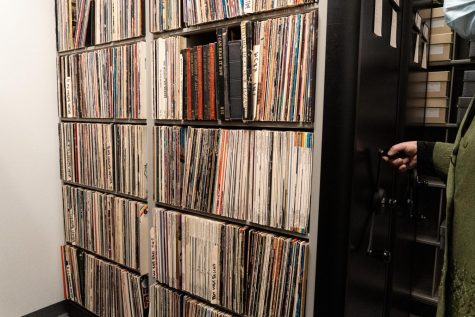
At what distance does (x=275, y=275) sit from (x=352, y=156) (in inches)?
19.1

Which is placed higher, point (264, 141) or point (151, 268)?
point (264, 141)

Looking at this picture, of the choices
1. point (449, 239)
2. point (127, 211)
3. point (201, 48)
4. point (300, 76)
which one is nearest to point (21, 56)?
point (127, 211)

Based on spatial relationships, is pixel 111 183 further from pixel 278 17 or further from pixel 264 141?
pixel 278 17

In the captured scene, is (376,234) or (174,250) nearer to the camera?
(376,234)

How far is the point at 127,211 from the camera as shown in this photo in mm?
1639

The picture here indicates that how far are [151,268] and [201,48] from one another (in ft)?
3.30

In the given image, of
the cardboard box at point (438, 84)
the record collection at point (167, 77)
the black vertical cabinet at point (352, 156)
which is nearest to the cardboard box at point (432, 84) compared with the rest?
the cardboard box at point (438, 84)

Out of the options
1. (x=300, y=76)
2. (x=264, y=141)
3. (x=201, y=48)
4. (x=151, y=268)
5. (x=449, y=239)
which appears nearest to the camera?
(x=449, y=239)

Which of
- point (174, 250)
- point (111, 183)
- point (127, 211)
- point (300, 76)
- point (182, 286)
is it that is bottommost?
point (182, 286)

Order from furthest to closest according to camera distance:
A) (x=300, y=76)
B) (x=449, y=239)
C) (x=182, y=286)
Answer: (x=182, y=286) < (x=300, y=76) < (x=449, y=239)

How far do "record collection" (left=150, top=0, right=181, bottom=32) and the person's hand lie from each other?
93 cm

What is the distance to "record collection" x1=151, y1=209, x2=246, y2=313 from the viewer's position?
49.6 inches

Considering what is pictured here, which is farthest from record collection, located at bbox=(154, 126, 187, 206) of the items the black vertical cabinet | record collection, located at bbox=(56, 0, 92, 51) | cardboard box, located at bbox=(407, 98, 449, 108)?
cardboard box, located at bbox=(407, 98, 449, 108)

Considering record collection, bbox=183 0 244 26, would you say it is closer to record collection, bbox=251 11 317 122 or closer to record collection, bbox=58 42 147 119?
record collection, bbox=251 11 317 122
